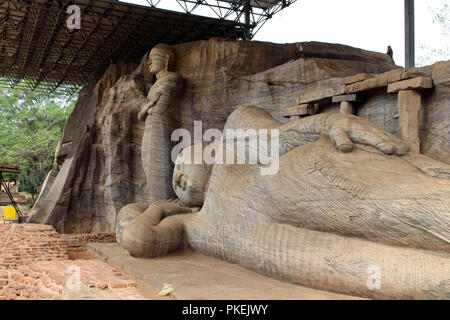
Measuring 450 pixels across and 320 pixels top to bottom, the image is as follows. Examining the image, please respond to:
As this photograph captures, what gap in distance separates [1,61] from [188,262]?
440 inches

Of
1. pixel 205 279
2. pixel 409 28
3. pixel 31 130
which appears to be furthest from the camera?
pixel 31 130

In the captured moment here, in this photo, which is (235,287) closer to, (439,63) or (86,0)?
(439,63)

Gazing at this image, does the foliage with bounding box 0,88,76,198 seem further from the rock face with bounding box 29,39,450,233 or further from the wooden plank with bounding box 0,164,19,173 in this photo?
the wooden plank with bounding box 0,164,19,173

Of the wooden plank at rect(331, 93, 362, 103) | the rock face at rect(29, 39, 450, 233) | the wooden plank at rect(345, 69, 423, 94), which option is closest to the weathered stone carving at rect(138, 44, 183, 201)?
the rock face at rect(29, 39, 450, 233)

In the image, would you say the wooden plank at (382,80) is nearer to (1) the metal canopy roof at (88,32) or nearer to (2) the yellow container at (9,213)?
(1) the metal canopy roof at (88,32)

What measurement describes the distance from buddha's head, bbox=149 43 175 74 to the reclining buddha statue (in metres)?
3.70

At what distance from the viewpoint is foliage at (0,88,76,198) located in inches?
815

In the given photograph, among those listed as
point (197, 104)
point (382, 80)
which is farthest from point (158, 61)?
point (382, 80)

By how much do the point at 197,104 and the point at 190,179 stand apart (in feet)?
10.1

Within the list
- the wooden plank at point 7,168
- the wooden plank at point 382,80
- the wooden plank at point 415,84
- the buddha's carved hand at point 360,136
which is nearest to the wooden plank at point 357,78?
the wooden plank at point 382,80

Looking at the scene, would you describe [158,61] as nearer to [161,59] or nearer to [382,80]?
[161,59]

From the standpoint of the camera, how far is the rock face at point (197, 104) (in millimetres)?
4266

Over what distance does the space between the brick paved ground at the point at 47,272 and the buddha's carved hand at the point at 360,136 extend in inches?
67.2

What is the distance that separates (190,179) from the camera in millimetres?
4879
